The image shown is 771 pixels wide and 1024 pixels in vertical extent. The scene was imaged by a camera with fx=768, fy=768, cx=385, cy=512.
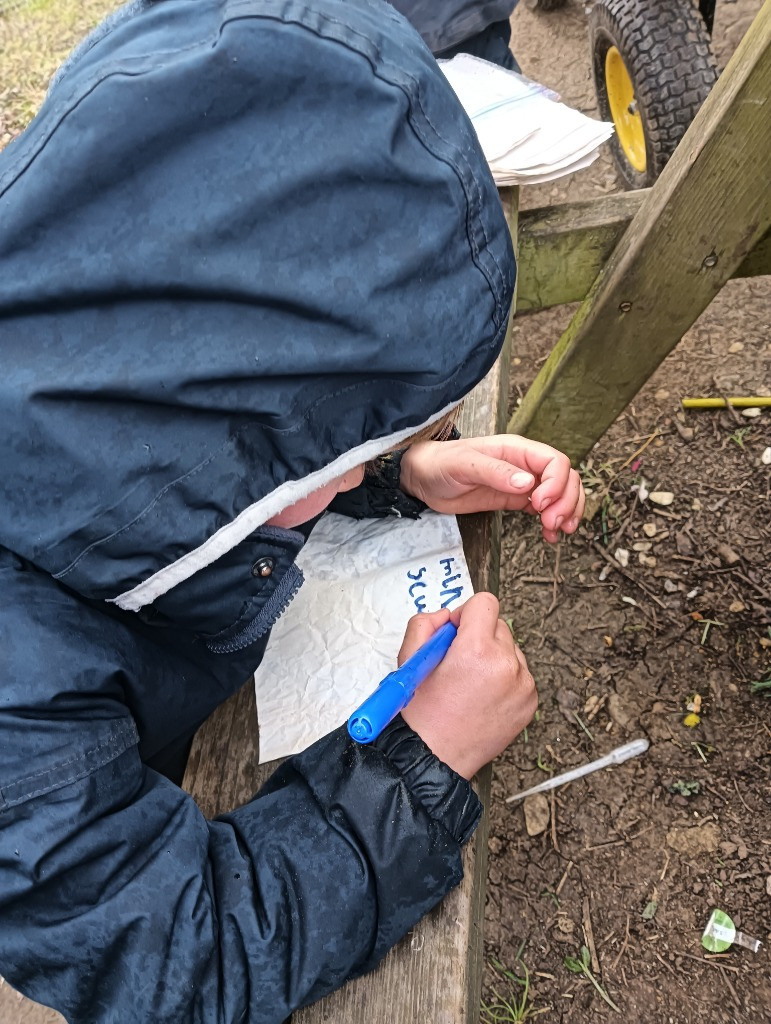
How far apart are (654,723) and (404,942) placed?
3.51 feet

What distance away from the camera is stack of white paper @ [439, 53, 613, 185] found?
1.56 meters

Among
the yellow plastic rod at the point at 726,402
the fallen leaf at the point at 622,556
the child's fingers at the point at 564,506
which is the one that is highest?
the child's fingers at the point at 564,506

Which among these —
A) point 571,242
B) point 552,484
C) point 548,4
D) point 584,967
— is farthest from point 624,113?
point 584,967

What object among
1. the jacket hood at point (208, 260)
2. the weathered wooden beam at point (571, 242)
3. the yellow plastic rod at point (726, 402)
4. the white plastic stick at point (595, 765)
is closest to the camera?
the jacket hood at point (208, 260)

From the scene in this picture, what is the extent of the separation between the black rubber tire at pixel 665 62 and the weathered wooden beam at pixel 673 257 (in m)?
1.00

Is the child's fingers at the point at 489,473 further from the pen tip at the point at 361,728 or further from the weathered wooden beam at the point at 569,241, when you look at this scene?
the weathered wooden beam at the point at 569,241

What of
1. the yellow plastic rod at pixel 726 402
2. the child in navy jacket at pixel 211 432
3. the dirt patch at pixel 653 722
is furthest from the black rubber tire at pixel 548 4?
the child in navy jacket at pixel 211 432

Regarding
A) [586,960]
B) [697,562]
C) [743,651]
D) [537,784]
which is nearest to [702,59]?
[697,562]

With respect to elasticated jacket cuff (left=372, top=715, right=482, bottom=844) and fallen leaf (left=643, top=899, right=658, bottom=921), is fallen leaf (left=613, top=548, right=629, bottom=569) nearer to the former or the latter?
fallen leaf (left=643, top=899, right=658, bottom=921)

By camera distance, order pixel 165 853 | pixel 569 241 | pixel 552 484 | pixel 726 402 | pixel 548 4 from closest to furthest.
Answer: pixel 165 853
pixel 552 484
pixel 569 241
pixel 726 402
pixel 548 4

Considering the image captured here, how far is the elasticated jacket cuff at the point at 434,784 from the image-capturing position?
87cm

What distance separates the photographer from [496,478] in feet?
3.57

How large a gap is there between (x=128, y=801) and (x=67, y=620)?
0.19 m

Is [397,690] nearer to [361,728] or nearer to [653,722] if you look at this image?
[361,728]
